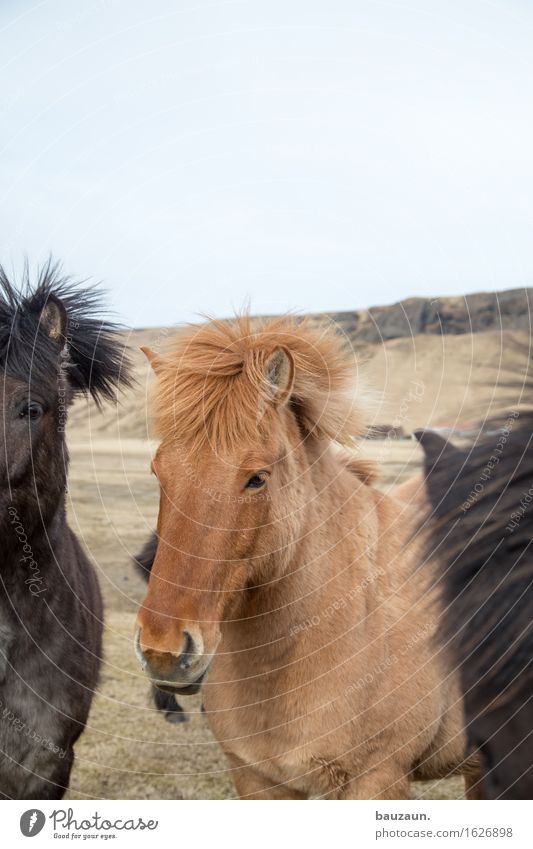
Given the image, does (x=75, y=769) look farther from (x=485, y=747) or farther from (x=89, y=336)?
(x=485, y=747)

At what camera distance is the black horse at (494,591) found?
2035 millimetres

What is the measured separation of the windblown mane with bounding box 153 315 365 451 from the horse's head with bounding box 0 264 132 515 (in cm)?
83

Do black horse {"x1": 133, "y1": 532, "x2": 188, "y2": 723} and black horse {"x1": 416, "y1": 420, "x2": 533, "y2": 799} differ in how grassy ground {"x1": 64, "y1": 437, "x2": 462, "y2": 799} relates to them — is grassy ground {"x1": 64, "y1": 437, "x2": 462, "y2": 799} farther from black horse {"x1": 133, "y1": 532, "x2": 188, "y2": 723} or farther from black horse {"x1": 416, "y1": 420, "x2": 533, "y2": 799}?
black horse {"x1": 416, "y1": 420, "x2": 533, "y2": 799}

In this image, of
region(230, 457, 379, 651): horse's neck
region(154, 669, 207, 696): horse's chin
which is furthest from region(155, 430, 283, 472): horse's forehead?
region(154, 669, 207, 696): horse's chin

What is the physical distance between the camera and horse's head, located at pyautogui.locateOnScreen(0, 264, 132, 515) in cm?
397

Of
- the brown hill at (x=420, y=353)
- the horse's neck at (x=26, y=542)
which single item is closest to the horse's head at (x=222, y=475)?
the brown hill at (x=420, y=353)

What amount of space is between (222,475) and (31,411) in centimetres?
139

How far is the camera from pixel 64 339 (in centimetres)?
443

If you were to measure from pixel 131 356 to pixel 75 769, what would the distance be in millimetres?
3549

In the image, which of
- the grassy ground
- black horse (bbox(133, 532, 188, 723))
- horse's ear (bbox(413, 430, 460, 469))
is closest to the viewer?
horse's ear (bbox(413, 430, 460, 469))

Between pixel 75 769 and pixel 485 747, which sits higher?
pixel 485 747

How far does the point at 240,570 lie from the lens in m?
3.34

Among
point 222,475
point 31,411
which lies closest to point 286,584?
point 222,475
